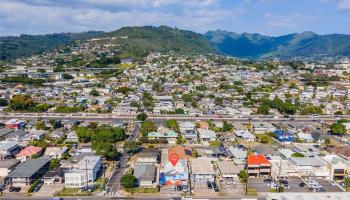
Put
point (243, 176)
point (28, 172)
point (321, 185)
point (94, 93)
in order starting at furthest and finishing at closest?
point (94, 93) < point (243, 176) < point (321, 185) < point (28, 172)

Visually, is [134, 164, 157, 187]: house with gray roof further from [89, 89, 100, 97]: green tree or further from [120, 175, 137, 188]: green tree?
[89, 89, 100, 97]: green tree

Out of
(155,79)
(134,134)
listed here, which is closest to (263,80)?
(155,79)

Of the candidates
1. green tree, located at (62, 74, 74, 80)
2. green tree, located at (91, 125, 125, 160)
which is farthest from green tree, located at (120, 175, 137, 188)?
green tree, located at (62, 74, 74, 80)

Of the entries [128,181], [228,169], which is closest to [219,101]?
[228,169]

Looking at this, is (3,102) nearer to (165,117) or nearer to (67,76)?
(165,117)

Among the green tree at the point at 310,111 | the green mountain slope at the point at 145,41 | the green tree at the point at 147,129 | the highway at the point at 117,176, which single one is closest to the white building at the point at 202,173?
the highway at the point at 117,176

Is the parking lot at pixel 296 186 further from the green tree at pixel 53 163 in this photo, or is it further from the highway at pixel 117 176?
the green tree at pixel 53 163
